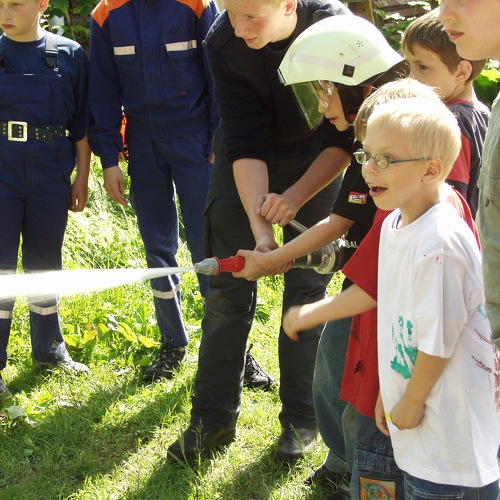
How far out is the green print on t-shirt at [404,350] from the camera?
2.48m

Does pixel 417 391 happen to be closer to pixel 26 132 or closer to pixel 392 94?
pixel 392 94

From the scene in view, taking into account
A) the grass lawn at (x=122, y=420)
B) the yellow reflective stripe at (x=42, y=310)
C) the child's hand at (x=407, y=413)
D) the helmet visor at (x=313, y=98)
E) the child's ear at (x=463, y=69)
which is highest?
the child's ear at (x=463, y=69)

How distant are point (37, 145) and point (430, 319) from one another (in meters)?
2.97

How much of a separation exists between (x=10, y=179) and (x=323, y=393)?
2.31 m

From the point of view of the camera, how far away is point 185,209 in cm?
481

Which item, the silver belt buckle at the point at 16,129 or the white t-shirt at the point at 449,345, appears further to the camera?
the silver belt buckle at the point at 16,129

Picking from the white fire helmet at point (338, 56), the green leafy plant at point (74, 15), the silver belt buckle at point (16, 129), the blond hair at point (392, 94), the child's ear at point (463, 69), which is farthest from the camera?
the green leafy plant at point (74, 15)

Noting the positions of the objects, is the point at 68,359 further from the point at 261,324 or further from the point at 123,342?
the point at 261,324

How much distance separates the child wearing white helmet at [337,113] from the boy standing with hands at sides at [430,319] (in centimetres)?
50

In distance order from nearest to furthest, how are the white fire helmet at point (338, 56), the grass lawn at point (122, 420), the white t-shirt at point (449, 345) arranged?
1. the white t-shirt at point (449, 345)
2. the white fire helmet at point (338, 56)
3. the grass lawn at point (122, 420)

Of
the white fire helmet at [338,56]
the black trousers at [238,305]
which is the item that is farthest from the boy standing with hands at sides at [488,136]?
the black trousers at [238,305]

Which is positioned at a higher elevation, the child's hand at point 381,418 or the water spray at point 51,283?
the child's hand at point 381,418

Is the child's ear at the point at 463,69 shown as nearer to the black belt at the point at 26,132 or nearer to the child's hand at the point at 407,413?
the child's hand at the point at 407,413

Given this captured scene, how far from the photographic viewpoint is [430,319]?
2369 mm
